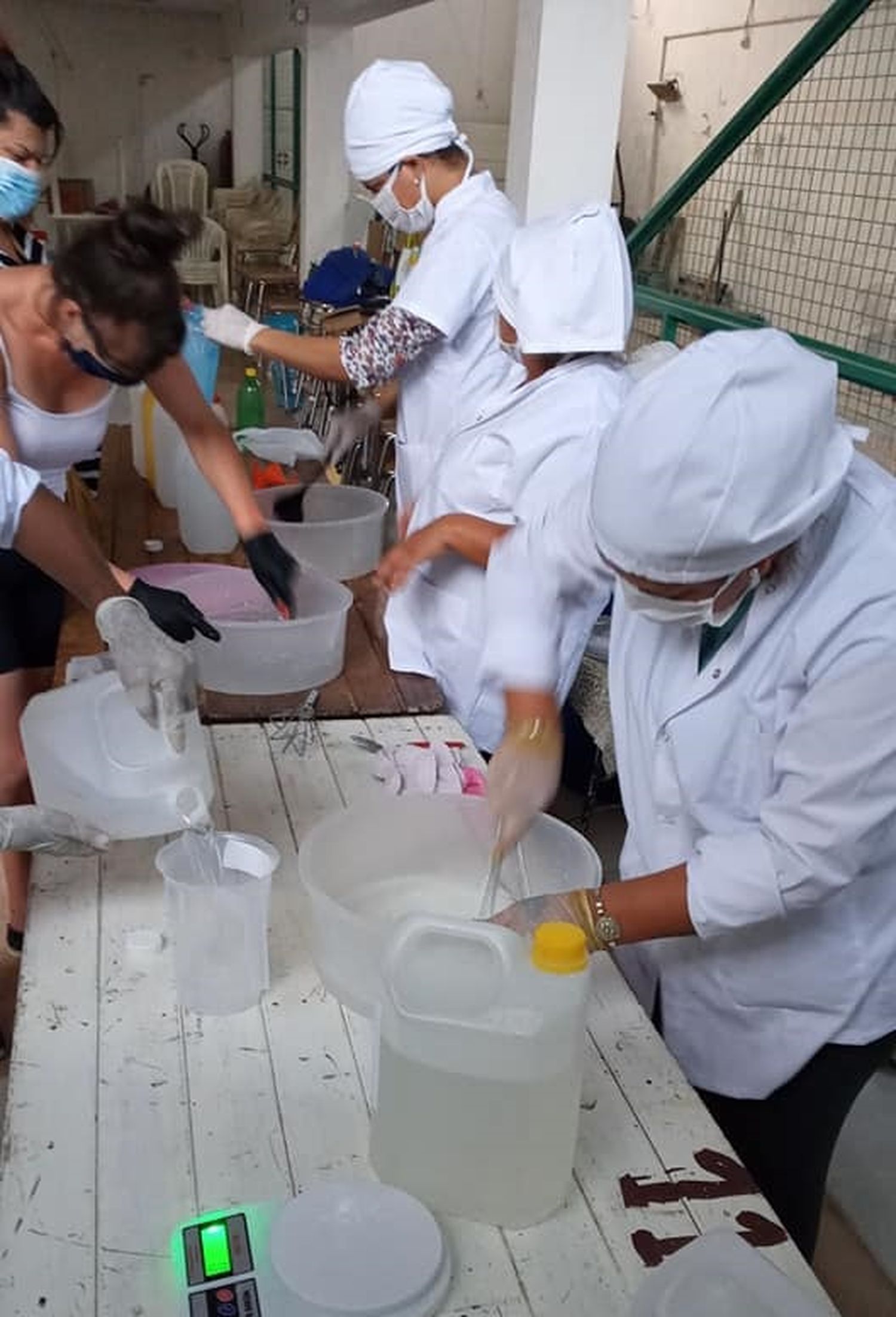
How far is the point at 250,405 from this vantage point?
296 cm

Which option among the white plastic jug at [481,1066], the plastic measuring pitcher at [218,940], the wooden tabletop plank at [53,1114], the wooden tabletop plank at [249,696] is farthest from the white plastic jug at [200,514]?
the white plastic jug at [481,1066]

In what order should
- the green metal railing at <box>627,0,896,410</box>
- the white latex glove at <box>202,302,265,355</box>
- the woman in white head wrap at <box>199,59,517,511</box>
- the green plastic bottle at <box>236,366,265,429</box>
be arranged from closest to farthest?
the green metal railing at <box>627,0,896,410</box> < the woman in white head wrap at <box>199,59,517,511</box> < the white latex glove at <box>202,302,265,355</box> < the green plastic bottle at <box>236,366,265,429</box>

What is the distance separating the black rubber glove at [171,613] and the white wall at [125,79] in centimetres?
930

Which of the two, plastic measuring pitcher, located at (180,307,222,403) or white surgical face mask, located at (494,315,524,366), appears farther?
plastic measuring pitcher, located at (180,307,222,403)

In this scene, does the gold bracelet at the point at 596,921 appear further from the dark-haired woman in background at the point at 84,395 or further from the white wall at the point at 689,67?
the white wall at the point at 689,67

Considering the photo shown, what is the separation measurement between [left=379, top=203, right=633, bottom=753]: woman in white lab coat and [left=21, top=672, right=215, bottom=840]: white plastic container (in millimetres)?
522

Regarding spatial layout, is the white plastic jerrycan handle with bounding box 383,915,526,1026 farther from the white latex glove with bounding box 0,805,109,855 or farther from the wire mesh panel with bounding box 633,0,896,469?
the wire mesh panel with bounding box 633,0,896,469

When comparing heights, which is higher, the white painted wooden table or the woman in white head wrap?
the woman in white head wrap

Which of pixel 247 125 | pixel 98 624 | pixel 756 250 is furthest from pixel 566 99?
pixel 247 125

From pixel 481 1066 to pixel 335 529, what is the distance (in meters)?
1.34

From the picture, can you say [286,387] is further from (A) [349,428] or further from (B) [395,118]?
(B) [395,118]

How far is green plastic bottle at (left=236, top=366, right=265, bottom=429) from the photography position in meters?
2.95

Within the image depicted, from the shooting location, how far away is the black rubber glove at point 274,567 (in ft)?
5.70

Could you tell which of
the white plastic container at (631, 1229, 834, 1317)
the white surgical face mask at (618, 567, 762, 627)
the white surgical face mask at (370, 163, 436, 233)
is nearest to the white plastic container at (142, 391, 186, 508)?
the white surgical face mask at (370, 163, 436, 233)
